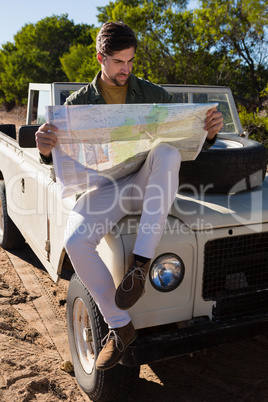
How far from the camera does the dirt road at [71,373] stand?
8.34 ft

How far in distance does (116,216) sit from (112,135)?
436 mm

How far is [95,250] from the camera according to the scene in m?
2.25

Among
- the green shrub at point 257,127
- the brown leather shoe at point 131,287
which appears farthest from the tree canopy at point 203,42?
the brown leather shoe at point 131,287

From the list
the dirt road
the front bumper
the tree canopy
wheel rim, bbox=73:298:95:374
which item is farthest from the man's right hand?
the tree canopy

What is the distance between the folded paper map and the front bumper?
90 cm

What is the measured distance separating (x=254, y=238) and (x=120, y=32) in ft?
4.67

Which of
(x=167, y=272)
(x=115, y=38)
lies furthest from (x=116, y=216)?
(x=115, y=38)

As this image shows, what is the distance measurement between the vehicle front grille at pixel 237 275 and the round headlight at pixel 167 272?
17cm

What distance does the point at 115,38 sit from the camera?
253cm

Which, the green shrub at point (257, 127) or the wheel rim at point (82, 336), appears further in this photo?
the green shrub at point (257, 127)

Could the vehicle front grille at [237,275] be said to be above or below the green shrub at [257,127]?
below

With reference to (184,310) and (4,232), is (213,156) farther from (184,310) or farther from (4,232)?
(4,232)

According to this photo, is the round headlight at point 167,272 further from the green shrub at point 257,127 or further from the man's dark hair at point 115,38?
the green shrub at point 257,127

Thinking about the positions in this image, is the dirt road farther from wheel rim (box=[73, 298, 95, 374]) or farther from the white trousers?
the white trousers
